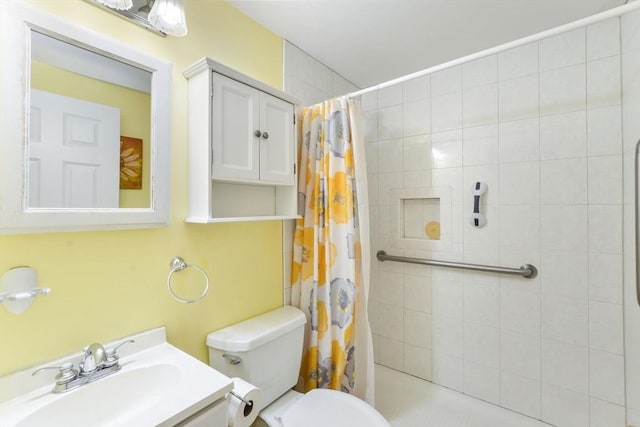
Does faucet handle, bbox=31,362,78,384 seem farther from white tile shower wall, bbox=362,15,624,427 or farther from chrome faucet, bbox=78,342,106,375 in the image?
white tile shower wall, bbox=362,15,624,427

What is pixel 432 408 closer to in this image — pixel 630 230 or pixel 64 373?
pixel 630 230

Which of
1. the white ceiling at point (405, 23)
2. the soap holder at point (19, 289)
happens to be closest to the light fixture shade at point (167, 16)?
the white ceiling at point (405, 23)

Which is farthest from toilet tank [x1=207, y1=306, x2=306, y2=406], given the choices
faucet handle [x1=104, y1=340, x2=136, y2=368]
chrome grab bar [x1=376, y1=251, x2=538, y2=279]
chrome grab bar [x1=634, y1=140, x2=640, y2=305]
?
chrome grab bar [x1=634, y1=140, x2=640, y2=305]

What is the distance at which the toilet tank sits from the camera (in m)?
1.22

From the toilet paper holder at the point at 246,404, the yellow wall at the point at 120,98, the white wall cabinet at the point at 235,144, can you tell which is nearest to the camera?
the yellow wall at the point at 120,98

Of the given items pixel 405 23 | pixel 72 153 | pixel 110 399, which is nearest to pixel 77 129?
pixel 72 153

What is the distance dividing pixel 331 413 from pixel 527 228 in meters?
1.44

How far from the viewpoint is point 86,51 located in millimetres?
940

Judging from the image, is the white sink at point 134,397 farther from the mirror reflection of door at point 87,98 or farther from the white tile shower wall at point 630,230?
the white tile shower wall at point 630,230

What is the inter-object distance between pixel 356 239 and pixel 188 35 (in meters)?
1.25

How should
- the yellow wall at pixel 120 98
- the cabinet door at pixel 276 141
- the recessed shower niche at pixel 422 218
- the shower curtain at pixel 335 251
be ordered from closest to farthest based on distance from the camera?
1. the yellow wall at pixel 120 98
2. the cabinet door at pixel 276 141
3. the shower curtain at pixel 335 251
4. the recessed shower niche at pixel 422 218

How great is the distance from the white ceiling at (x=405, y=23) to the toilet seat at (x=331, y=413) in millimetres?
1876

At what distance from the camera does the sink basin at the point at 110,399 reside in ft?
2.64

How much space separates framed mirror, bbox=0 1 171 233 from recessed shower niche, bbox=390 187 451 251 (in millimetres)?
1560
